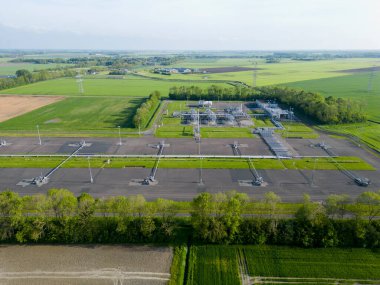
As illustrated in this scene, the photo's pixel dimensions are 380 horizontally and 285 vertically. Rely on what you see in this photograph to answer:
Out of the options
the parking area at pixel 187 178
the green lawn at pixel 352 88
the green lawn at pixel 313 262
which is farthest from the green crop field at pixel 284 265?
the green lawn at pixel 352 88

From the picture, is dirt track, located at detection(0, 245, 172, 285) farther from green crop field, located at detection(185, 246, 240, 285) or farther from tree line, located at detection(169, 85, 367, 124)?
tree line, located at detection(169, 85, 367, 124)

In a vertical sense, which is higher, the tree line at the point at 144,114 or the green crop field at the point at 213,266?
the tree line at the point at 144,114

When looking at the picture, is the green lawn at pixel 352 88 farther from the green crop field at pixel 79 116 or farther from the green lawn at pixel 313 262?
the green crop field at pixel 79 116

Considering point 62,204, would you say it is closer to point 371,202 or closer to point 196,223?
point 196,223

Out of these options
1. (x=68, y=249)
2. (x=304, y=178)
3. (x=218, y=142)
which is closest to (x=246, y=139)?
(x=218, y=142)

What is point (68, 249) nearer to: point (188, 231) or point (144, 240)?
point (144, 240)

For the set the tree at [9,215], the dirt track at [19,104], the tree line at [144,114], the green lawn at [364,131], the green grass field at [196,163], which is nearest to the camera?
the tree at [9,215]

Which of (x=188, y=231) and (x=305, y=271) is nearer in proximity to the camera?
(x=305, y=271)

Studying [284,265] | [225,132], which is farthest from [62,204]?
[225,132]
